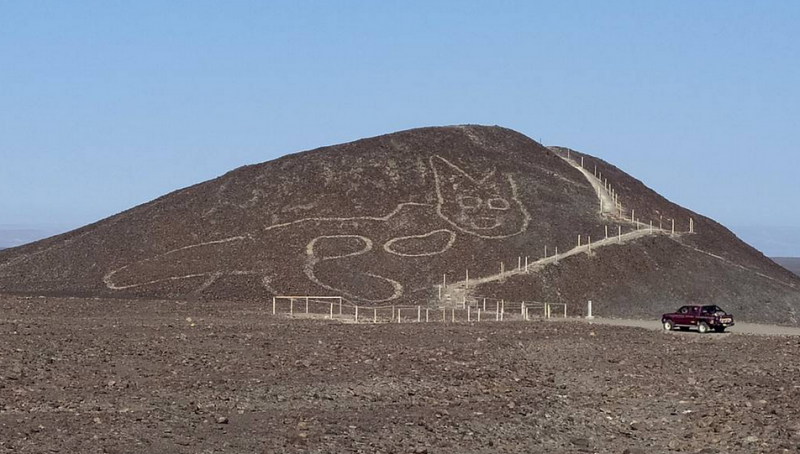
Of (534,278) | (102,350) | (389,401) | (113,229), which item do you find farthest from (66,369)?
(113,229)

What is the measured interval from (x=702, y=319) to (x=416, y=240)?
35.0 meters

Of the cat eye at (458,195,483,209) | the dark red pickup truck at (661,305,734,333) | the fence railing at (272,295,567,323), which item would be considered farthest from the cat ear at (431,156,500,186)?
the dark red pickup truck at (661,305,734,333)

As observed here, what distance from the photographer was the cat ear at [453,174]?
9744 centimetres

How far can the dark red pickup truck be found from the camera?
2128 inches

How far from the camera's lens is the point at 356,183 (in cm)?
9688

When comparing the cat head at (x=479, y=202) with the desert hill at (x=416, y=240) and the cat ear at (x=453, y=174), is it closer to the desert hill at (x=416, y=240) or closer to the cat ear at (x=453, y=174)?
the cat ear at (x=453, y=174)

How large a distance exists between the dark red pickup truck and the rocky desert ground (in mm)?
8846

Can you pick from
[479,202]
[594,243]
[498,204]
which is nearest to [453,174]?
[479,202]

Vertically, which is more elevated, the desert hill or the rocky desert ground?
the desert hill

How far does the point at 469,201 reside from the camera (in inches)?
3681

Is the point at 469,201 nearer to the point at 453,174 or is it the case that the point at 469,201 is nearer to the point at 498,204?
the point at 498,204

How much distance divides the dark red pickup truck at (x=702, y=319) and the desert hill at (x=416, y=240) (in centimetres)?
1652

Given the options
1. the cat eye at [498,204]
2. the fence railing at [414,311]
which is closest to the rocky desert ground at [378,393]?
the fence railing at [414,311]

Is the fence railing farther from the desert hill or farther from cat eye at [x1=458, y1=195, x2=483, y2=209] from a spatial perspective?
cat eye at [x1=458, y1=195, x2=483, y2=209]
